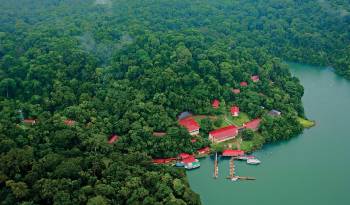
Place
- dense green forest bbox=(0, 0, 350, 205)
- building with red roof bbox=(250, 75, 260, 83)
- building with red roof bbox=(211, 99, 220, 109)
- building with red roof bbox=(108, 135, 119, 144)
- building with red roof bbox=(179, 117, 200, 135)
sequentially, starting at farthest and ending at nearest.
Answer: building with red roof bbox=(250, 75, 260, 83), building with red roof bbox=(211, 99, 220, 109), building with red roof bbox=(179, 117, 200, 135), building with red roof bbox=(108, 135, 119, 144), dense green forest bbox=(0, 0, 350, 205)

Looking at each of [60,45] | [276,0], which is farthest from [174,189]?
[276,0]

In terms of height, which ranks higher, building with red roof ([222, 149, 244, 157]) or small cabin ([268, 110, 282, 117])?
small cabin ([268, 110, 282, 117])

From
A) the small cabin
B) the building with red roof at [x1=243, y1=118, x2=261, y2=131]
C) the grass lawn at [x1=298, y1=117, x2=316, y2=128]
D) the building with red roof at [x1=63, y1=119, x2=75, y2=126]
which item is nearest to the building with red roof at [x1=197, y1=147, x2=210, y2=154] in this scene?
the building with red roof at [x1=243, y1=118, x2=261, y2=131]

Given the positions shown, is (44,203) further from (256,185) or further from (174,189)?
(256,185)

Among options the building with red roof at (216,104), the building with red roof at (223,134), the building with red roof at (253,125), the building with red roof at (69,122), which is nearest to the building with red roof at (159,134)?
the building with red roof at (223,134)

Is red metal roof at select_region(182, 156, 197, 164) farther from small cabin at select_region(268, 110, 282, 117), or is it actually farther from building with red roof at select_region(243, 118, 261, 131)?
small cabin at select_region(268, 110, 282, 117)
